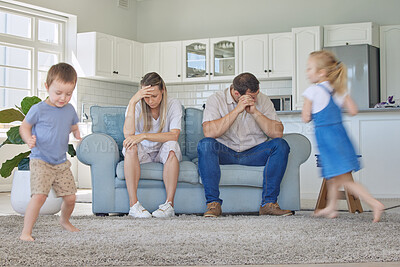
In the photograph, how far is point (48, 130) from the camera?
94.3 inches

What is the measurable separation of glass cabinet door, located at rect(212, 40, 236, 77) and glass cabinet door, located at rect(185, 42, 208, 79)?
15 cm

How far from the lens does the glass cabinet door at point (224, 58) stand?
7534 millimetres

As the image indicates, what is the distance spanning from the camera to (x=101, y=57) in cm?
714

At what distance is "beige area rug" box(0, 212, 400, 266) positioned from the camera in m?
1.89

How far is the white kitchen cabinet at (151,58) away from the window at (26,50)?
1269 millimetres

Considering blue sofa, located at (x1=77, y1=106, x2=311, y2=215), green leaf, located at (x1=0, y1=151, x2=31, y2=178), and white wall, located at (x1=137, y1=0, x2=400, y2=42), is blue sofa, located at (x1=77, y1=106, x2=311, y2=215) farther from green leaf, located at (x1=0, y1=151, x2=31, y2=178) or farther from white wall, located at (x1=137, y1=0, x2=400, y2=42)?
white wall, located at (x1=137, y1=0, x2=400, y2=42)

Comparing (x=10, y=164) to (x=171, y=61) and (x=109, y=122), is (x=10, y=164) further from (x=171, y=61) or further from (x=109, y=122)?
(x=171, y=61)

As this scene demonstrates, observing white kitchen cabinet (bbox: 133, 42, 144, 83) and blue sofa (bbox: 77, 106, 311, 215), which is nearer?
blue sofa (bbox: 77, 106, 311, 215)

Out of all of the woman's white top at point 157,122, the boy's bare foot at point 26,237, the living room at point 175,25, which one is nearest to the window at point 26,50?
the living room at point 175,25

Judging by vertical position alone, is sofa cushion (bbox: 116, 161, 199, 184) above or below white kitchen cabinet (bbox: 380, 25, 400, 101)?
A: below

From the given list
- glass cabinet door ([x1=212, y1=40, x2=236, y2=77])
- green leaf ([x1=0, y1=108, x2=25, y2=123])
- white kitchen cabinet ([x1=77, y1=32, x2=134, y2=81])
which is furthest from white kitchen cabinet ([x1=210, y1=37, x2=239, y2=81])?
green leaf ([x1=0, y1=108, x2=25, y2=123])

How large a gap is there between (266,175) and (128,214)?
92cm

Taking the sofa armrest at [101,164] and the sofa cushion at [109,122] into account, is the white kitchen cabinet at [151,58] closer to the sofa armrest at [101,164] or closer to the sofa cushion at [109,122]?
the sofa cushion at [109,122]

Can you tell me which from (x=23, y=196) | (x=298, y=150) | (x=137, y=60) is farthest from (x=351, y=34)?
(x=23, y=196)
